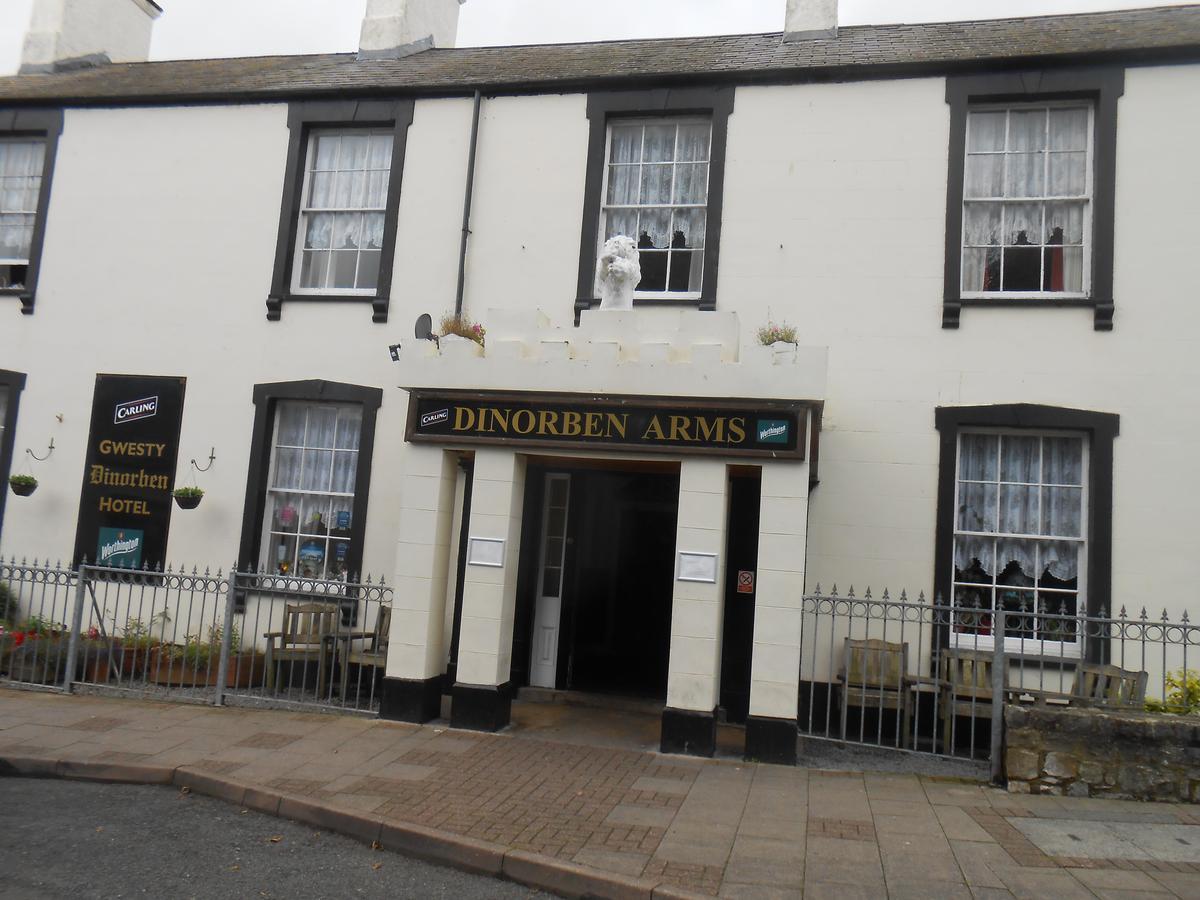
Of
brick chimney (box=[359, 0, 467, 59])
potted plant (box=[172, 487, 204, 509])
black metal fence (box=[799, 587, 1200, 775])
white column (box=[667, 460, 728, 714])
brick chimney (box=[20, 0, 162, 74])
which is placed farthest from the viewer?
brick chimney (box=[20, 0, 162, 74])

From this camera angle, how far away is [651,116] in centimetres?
A: 1089

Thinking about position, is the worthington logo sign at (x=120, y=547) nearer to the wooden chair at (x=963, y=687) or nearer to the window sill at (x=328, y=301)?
the window sill at (x=328, y=301)

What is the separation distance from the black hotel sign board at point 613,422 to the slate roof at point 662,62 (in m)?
4.38

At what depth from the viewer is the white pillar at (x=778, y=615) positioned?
8016mm

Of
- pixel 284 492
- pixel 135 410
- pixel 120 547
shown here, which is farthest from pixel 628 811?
pixel 135 410

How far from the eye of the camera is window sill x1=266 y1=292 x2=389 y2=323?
1104 centimetres

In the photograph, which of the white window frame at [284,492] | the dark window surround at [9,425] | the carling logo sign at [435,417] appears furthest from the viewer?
the dark window surround at [9,425]

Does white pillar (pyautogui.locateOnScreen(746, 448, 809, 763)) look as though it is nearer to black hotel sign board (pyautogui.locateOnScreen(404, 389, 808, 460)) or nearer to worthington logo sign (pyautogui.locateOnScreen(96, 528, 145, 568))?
black hotel sign board (pyautogui.locateOnScreen(404, 389, 808, 460))

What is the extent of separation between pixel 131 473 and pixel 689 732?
761 centimetres

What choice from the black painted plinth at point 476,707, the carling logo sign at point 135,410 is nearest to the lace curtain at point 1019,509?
the black painted plinth at point 476,707

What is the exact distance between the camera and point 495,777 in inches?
287

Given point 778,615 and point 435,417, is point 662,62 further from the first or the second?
point 778,615

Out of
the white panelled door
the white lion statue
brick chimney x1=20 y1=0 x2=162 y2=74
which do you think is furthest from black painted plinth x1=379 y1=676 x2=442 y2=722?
brick chimney x1=20 y1=0 x2=162 y2=74

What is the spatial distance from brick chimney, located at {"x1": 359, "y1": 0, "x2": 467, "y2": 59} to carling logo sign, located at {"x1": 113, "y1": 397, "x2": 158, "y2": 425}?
5.65 meters
